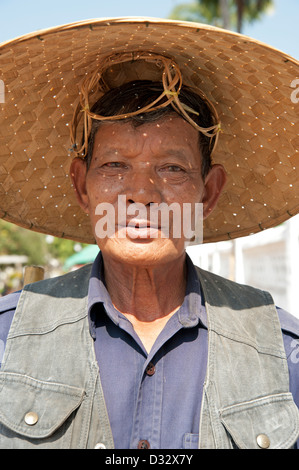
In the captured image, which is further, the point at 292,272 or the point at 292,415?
the point at 292,272

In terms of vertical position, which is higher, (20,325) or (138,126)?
(138,126)

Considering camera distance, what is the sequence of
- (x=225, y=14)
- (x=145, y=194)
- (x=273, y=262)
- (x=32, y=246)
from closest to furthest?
(x=145, y=194)
(x=273, y=262)
(x=225, y=14)
(x=32, y=246)

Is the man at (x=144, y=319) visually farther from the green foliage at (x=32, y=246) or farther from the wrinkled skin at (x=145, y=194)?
the green foliage at (x=32, y=246)

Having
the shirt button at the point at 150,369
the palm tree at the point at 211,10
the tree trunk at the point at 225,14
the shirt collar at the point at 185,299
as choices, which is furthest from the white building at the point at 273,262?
the palm tree at the point at 211,10

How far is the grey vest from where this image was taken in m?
1.45

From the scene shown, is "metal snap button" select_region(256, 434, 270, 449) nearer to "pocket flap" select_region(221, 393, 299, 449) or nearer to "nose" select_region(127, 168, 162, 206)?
"pocket flap" select_region(221, 393, 299, 449)

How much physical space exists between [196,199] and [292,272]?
1624mm

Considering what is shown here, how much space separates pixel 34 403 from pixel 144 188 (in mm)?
685

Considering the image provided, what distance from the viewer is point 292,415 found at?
5.01 ft

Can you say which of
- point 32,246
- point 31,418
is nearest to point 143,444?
point 31,418

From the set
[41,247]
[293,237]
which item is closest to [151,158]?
[293,237]

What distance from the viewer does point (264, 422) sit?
4.99 ft

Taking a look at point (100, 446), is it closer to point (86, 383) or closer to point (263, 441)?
point (86, 383)

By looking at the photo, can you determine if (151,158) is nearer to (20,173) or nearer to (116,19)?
(116,19)
